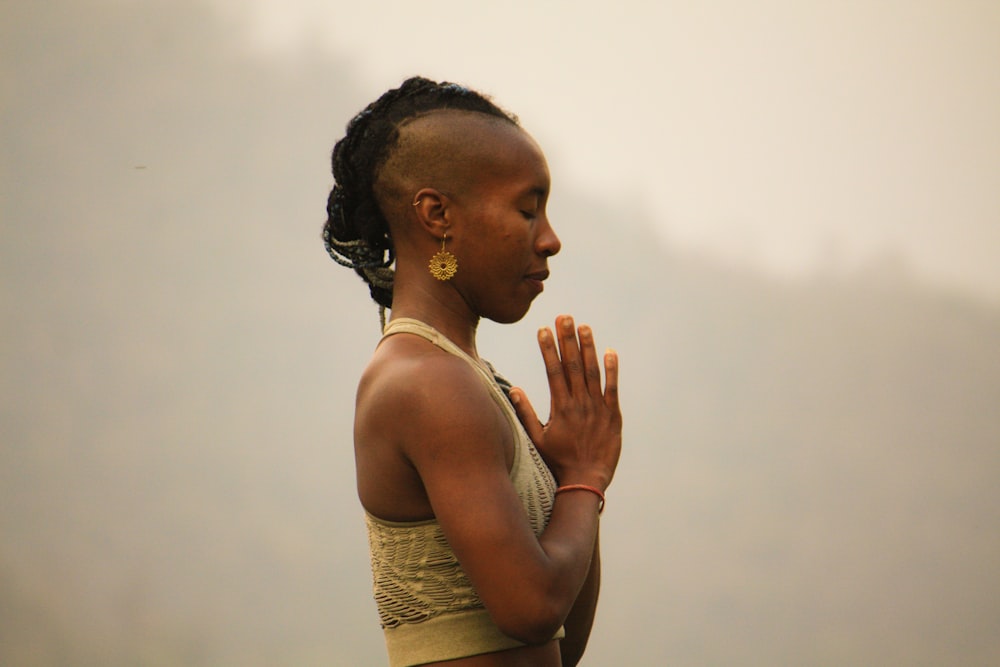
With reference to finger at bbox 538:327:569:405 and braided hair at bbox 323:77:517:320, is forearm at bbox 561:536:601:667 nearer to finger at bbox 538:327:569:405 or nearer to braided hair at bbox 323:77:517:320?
finger at bbox 538:327:569:405

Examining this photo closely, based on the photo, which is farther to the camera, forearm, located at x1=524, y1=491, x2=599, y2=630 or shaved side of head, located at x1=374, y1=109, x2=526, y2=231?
shaved side of head, located at x1=374, y1=109, x2=526, y2=231

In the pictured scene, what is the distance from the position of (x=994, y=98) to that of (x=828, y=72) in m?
0.60

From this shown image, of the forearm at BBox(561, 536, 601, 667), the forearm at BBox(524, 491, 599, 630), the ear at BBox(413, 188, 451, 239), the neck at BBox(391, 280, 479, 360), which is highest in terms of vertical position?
the ear at BBox(413, 188, 451, 239)

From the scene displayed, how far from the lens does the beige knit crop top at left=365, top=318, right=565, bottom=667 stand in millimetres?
1152

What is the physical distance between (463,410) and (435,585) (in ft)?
0.72

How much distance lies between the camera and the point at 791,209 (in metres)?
3.63

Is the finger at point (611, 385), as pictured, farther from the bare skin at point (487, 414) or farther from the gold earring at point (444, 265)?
the gold earring at point (444, 265)

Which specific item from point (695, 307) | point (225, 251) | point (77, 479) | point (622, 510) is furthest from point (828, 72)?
point (77, 479)

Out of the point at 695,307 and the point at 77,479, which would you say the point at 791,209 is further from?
the point at 77,479

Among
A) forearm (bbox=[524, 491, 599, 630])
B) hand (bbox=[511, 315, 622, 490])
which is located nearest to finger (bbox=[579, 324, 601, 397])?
hand (bbox=[511, 315, 622, 490])

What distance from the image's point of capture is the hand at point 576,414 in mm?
1209

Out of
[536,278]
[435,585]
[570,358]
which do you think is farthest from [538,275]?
[435,585]

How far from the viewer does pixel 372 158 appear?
1.28 meters

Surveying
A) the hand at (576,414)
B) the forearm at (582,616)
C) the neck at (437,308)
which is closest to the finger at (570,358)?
the hand at (576,414)
